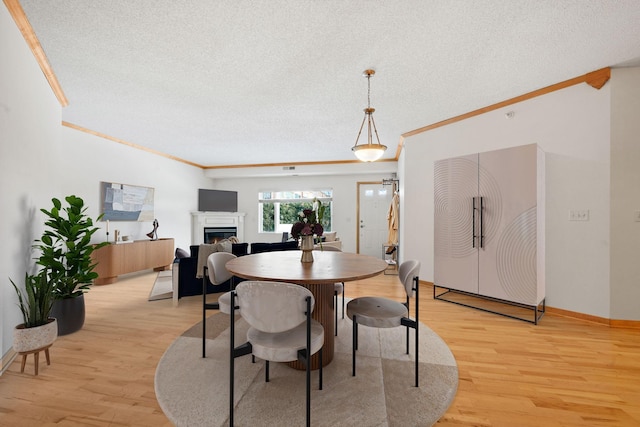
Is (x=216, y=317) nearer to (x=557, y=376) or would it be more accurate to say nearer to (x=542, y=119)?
(x=557, y=376)

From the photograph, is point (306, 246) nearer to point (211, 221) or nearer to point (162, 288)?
point (162, 288)

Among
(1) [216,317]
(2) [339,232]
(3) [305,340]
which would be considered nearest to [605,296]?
(3) [305,340]

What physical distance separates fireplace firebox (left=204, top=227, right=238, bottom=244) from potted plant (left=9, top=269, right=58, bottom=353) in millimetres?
5165

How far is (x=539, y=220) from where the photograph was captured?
3.14 metres

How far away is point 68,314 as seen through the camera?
2684mm

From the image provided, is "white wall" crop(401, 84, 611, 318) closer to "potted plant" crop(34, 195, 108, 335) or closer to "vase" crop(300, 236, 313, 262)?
"vase" crop(300, 236, 313, 262)

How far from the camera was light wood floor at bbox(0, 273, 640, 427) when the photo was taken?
5.31ft

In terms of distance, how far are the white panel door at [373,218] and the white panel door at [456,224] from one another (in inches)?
127

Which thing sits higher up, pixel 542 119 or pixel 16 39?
pixel 16 39

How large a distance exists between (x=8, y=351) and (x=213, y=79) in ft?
9.66

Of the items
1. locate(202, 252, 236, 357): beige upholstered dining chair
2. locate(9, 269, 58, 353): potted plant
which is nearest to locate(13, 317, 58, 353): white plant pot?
locate(9, 269, 58, 353): potted plant

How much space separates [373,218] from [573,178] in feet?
14.6


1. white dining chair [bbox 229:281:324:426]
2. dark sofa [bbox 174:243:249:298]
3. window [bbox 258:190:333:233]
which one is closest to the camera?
white dining chair [bbox 229:281:324:426]

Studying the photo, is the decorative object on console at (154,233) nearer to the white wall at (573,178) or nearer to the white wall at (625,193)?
the white wall at (573,178)
